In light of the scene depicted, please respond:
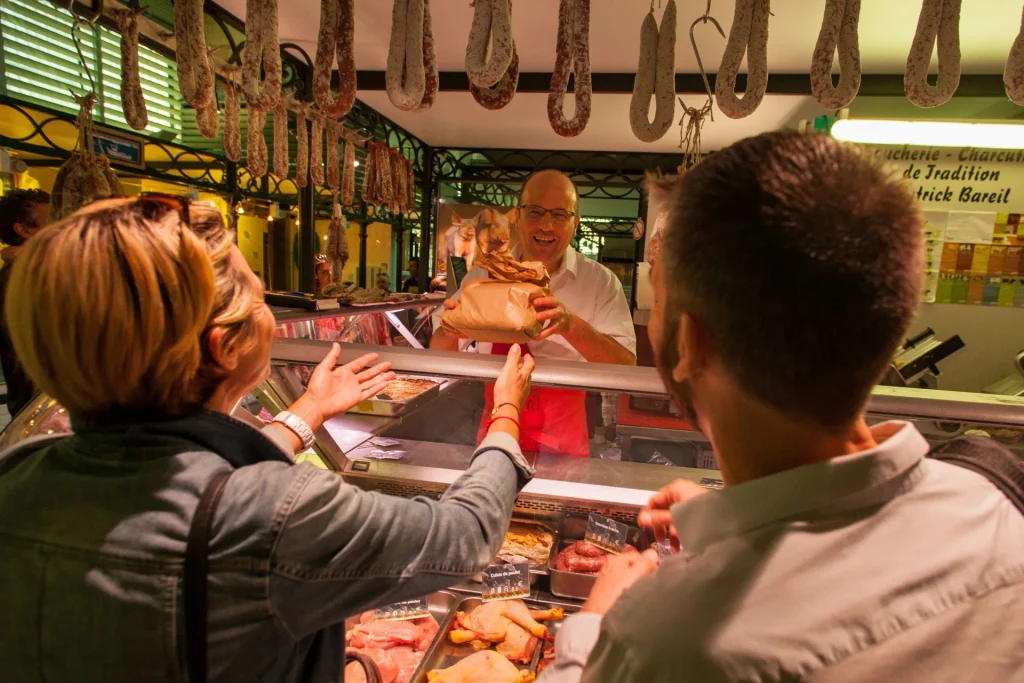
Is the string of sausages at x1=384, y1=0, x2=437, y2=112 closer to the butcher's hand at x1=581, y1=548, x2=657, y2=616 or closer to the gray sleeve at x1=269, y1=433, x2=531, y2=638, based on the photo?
the gray sleeve at x1=269, y1=433, x2=531, y2=638

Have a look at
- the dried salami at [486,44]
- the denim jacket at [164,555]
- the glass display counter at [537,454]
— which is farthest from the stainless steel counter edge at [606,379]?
the dried salami at [486,44]

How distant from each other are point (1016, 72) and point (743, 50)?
107 cm

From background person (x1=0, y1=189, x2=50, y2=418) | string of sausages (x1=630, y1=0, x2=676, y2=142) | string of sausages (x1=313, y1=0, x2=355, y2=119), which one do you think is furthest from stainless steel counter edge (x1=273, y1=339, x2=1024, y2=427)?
background person (x1=0, y1=189, x2=50, y2=418)

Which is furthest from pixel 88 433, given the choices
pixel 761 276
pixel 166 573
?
pixel 761 276

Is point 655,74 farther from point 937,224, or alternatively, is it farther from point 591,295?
point 937,224

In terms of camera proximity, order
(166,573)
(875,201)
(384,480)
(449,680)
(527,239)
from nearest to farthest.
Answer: (875,201)
(166,573)
(449,680)
(384,480)
(527,239)

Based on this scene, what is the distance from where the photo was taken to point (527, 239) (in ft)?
8.75

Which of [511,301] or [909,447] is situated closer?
[909,447]

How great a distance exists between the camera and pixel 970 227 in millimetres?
5516

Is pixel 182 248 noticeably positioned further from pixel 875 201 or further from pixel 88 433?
pixel 875 201

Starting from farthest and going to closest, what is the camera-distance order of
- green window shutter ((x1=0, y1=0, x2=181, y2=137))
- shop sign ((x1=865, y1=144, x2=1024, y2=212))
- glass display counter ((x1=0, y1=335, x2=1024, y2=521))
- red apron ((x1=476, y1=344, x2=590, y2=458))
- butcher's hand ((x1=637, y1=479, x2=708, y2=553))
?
shop sign ((x1=865, y1=144, x2=1024, y2=212))
green window shutter ((x1=0, y1=0, x2=181, y2=137))
red apron ((x1=476, y1=344, x2=590, y2=458))
glass display counter ((x1=0, y1=335, x2=1024, y2=521))
butcher's hand ((x1=637, y1=479, x2=708, y2=553))

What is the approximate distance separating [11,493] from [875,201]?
61.2 inches

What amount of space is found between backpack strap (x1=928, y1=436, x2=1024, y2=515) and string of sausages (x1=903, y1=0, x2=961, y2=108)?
1887mm

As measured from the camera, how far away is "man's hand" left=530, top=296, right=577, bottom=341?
194 cm
